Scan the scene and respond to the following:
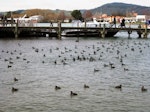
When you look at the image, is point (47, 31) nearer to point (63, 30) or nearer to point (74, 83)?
point (63, 30)

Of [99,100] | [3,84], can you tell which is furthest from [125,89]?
[3,84]

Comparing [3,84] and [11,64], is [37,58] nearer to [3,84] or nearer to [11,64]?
[11,64]

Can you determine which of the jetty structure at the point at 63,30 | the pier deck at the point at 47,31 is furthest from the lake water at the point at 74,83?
the jetty structure at the point at 63,30

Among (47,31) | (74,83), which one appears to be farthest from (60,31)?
(74,83)

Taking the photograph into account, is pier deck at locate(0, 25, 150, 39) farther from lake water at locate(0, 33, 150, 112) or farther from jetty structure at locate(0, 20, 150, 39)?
lake water at locate(0, 33, 150, 112)

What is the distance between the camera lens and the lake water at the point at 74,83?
28.9 meters

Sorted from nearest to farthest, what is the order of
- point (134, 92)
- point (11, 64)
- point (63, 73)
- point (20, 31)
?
point (134, 92)
point (63, 73)
point (11, 64)
point (20, 31)

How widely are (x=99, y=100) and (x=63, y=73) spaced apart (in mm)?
11938

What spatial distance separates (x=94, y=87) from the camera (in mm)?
34844

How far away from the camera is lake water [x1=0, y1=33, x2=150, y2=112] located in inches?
1137

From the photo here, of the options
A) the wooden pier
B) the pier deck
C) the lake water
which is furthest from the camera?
the wooden pier

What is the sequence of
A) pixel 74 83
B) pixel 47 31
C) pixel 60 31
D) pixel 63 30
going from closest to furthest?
pixel 74 83 < pixel 60 31 < pixel 63 30 < pixel 47 31

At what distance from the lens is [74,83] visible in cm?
3650

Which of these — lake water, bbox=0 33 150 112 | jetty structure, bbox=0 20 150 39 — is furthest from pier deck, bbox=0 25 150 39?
lake water, bbox=0 33 150 112
